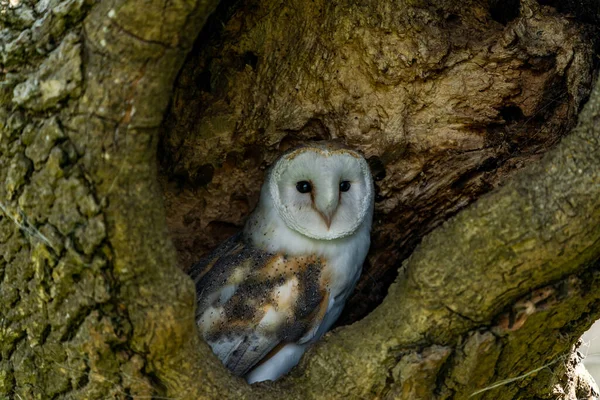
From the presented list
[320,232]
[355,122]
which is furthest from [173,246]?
[355,122]

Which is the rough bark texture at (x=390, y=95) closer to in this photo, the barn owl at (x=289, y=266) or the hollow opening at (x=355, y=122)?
the hollow opening at (x=355, y=122)

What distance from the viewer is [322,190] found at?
7.47ft

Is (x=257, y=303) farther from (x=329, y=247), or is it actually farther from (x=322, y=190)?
(x=322, y=190)

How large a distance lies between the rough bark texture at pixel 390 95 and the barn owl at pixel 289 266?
17 centimetres

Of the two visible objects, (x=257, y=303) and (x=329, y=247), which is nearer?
(x=257, y=303)

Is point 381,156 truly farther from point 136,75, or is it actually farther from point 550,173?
point 136,75

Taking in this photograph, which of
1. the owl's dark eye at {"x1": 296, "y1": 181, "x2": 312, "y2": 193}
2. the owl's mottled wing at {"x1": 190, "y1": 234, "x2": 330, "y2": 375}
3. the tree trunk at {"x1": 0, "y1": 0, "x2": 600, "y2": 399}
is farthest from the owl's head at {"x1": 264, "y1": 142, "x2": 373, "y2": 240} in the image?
the tree trunk at {"x1": 0, "y1": 0, "x2": 600, "y2": 399}

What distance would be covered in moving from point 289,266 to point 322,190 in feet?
0.93

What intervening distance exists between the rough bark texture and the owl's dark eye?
0.76 feet

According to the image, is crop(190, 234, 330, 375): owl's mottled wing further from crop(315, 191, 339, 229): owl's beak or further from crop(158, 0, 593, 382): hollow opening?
crop(158, 0, 593, 382): hollow opening

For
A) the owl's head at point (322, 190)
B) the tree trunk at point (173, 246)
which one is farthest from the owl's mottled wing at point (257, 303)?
the tree trunk at point (173, 246)

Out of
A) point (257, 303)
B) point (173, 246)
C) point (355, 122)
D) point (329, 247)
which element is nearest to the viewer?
point (173, 246)

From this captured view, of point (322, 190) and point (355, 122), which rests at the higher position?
point (355, 122)

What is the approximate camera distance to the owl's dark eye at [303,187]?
2.34m
